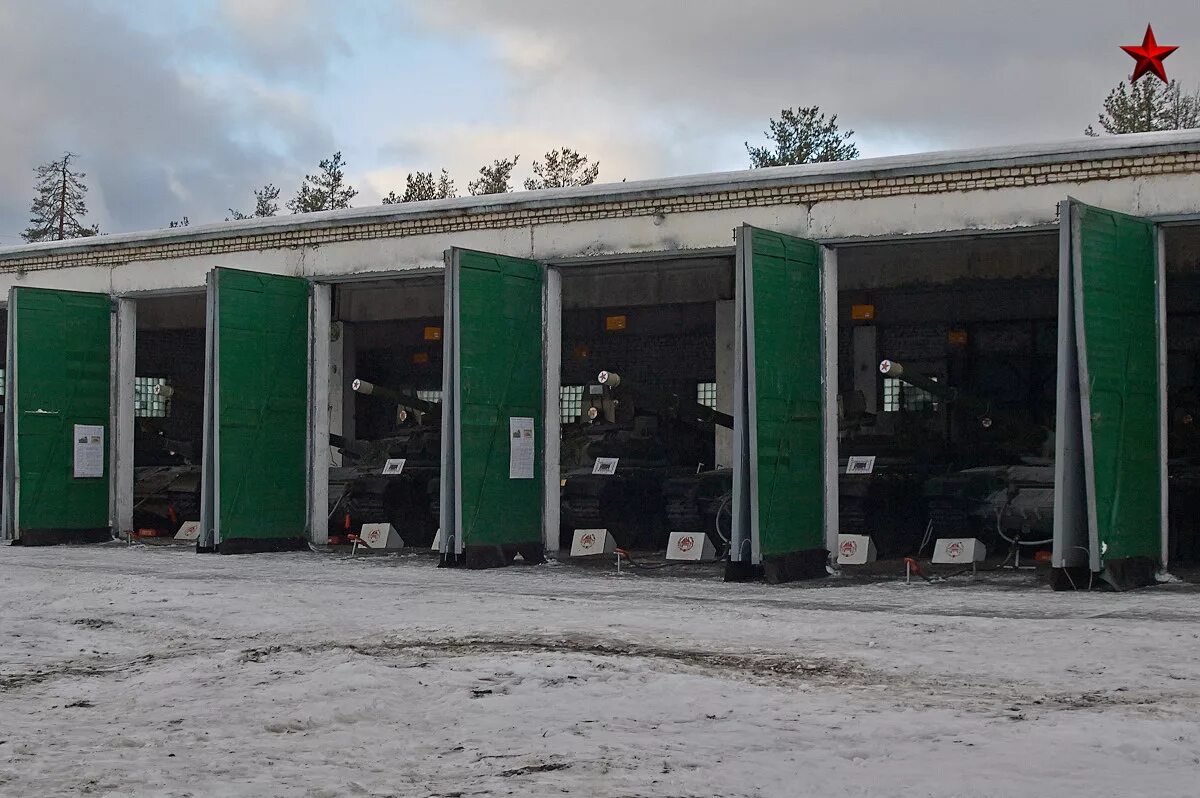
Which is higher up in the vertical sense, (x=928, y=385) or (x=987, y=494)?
(x=928, y=385)

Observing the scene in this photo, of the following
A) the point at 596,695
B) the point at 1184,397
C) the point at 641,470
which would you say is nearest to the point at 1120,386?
the point at 1184,397

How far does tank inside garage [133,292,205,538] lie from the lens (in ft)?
67.7

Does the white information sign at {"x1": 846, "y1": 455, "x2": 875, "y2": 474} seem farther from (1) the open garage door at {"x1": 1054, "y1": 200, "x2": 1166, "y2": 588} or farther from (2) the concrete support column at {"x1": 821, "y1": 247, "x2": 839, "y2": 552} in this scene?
(1) the open garage door at {"x1": 1054, "y1": 200, "x2": 1166, "y2": 588}

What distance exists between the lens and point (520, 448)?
15.6m

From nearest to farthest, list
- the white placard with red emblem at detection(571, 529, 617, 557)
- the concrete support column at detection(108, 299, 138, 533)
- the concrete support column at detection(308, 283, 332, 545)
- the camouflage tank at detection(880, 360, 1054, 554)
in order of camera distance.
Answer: the camouflage tank at detection(880, 360, 1054, 554)
the white placard with red emblem at detection(571, 529, 617, 557)
the concrete support column at detection(308, 283, 332, 545)
the concrete support column at detection(108, 299, 138, 533)

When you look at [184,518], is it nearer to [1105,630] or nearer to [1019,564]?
[1019,564]

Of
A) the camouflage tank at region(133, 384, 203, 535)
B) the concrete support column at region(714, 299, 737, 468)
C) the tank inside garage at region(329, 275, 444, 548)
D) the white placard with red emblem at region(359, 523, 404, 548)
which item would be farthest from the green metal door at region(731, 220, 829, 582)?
the camouflage tank at region(133, 384, 203, 535)

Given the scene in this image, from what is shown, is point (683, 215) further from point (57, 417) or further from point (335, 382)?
point (57, 417)

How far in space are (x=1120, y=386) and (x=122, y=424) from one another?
42.0 feet

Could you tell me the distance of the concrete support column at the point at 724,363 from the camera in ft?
62.6

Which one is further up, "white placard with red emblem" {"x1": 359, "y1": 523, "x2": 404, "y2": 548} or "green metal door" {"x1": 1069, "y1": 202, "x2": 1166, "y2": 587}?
"green metal door" {"x1": 1069, "y1": 202, "x2": 1166, "y2": 587}

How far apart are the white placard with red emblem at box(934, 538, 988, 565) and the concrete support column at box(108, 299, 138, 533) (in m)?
10.9

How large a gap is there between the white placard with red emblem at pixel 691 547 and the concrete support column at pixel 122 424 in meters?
7.95

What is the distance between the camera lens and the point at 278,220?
61.0 feet
